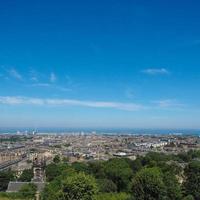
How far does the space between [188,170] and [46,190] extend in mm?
12673

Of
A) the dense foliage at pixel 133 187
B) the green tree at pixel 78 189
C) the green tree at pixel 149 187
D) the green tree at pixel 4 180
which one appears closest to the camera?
the green tree at pixel 78 189

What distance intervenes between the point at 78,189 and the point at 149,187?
510cm

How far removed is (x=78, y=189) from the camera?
77.7ft

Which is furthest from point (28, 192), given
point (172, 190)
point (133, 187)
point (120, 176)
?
point (172, 190)

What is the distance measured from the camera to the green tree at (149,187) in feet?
83.4

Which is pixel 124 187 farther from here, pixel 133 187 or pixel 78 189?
pixel 78 189

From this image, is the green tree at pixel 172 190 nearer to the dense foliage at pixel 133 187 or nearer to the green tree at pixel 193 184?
the dense foliage at pixel 133 187

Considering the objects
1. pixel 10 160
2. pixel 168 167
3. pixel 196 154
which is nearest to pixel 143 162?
pixel 168 167

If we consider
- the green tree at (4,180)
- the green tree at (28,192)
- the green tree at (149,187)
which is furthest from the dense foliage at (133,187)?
the green tree at (4,180)

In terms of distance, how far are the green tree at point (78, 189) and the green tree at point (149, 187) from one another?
3291 millimetres

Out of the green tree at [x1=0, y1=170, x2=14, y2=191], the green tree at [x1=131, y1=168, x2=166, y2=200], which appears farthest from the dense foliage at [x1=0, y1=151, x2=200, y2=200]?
the green tree at [x1=0, y1=170, x2=14, y2=191]

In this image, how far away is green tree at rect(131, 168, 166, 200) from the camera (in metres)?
25.4

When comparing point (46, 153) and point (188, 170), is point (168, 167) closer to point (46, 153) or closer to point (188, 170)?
point (188, 170)

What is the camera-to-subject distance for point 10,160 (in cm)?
8188
